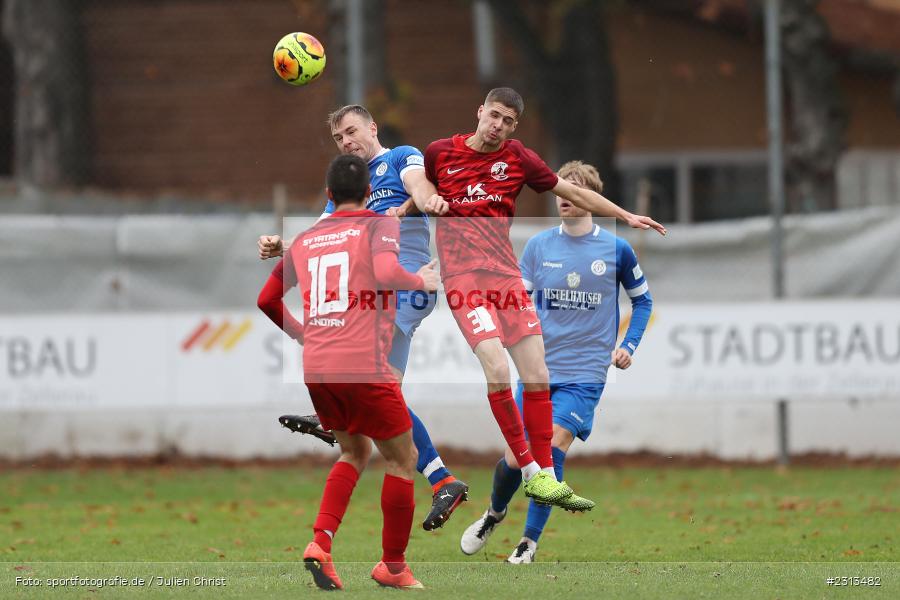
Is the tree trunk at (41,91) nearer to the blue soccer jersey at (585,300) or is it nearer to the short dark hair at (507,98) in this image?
the blue soccer jersey at (585,300)

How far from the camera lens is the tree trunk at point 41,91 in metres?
18.8

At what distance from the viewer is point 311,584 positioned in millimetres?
7660

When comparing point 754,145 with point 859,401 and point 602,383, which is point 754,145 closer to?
point 859,401

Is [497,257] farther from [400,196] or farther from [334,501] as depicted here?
[334,501]

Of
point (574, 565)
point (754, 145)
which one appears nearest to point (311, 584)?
point (574, 565)

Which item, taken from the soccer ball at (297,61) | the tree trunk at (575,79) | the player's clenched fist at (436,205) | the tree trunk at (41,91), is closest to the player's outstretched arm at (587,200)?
the player's clenched fist at (436,205)

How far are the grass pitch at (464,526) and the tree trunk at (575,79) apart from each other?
5071 mm

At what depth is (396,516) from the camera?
752 centimetres

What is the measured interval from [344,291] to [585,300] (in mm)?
2631

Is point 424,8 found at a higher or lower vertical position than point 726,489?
higher

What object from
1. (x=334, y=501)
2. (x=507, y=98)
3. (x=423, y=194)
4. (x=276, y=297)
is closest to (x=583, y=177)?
(x=507, y=98)

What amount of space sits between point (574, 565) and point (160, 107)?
13.8m

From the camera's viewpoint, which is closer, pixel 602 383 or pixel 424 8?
pixel 602 383

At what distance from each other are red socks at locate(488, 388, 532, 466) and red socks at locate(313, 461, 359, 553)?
1.12 meters
